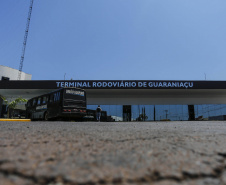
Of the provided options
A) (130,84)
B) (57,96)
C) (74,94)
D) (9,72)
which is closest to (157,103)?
(130,84)

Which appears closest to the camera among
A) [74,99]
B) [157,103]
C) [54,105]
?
[54,105]

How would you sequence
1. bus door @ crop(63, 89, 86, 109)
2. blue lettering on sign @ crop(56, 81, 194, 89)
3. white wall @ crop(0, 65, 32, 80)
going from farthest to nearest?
1. white wall @ crop(0, 65, 32, 80)
2. blue lettering on sign @ crop(56, 81, 194, 89)
3. bus door @ crop(63, 89, 86, 109)

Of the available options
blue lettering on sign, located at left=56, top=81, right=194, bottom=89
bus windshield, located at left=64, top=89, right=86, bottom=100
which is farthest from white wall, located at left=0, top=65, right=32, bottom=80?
bus windshield, located at left=64, top=89, right=86, bottom=100

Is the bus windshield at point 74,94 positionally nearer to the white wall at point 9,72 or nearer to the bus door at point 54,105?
the bus door at point 54,105

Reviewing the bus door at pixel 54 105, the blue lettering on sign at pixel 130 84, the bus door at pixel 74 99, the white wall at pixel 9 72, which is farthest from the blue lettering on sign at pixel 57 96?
the white wall at pixel 9 72

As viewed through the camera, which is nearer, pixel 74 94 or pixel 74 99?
pixel 74 99

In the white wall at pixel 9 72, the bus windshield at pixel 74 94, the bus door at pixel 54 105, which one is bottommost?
the bus door at pixel 54 105

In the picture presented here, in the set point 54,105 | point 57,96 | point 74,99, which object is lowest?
point 54,105

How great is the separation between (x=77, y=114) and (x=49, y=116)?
2209 mm

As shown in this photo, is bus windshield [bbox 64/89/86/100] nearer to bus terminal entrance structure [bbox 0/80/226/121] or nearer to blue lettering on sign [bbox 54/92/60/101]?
blue lettering on sign [bbox 54/92/60/101]

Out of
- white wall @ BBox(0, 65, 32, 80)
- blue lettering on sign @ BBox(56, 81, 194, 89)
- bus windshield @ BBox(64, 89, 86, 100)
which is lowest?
bus windshield @ BBox(64, 89, 86, 100)

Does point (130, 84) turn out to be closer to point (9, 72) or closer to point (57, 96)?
point (57, 96)

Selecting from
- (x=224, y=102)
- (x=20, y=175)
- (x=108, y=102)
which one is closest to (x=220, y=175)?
(x=20, y=175)

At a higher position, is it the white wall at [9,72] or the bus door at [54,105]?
the white wall at [9,72]
